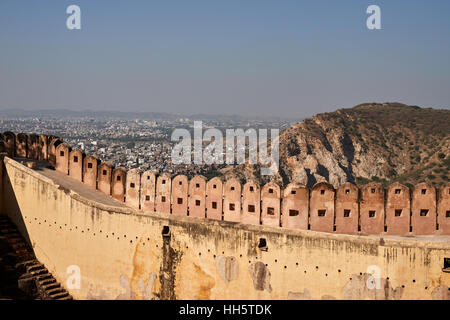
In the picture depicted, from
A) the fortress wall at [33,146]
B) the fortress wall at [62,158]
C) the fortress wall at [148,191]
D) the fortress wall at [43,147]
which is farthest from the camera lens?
the fortress wall at [33,146]

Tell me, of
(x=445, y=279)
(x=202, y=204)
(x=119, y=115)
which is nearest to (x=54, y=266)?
(x=202, y=204)

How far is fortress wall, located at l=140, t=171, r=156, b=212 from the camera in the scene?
15859 mm

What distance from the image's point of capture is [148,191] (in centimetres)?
1595

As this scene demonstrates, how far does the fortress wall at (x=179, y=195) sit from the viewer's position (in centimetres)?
1539

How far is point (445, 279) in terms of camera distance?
40.1 ft

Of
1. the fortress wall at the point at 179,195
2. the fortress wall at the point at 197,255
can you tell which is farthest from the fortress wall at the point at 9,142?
the fortress wall at the point at 179,195

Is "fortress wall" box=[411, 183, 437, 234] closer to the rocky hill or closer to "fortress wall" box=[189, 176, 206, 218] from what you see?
"fortress wall" box=[189, 176, 206, 218]

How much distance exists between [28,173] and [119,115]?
14055cm

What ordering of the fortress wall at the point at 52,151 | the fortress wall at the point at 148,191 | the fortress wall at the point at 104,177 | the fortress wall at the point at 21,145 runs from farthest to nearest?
the fortress wall at the point at 21,145 → the fortress wall at the point at 52,151 → the fortress wall at the point at 104,177 → the fortress wall at the point at 148,191

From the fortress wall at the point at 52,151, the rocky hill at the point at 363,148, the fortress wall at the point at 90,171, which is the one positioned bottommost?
the rocky hill at the point at 363,148

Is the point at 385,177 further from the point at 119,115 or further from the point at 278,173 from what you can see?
the point at 119,115

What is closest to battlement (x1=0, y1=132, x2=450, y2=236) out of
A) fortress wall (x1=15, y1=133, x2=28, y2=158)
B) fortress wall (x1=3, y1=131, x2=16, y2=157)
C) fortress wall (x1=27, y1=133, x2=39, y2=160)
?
fortress wall (x1=27, y1=133, x2=39, y2=160)

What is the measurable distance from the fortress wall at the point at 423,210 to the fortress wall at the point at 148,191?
7.22m

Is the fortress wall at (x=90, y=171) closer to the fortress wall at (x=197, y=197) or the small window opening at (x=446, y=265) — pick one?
the fortress wall at (x=197, y=197)
